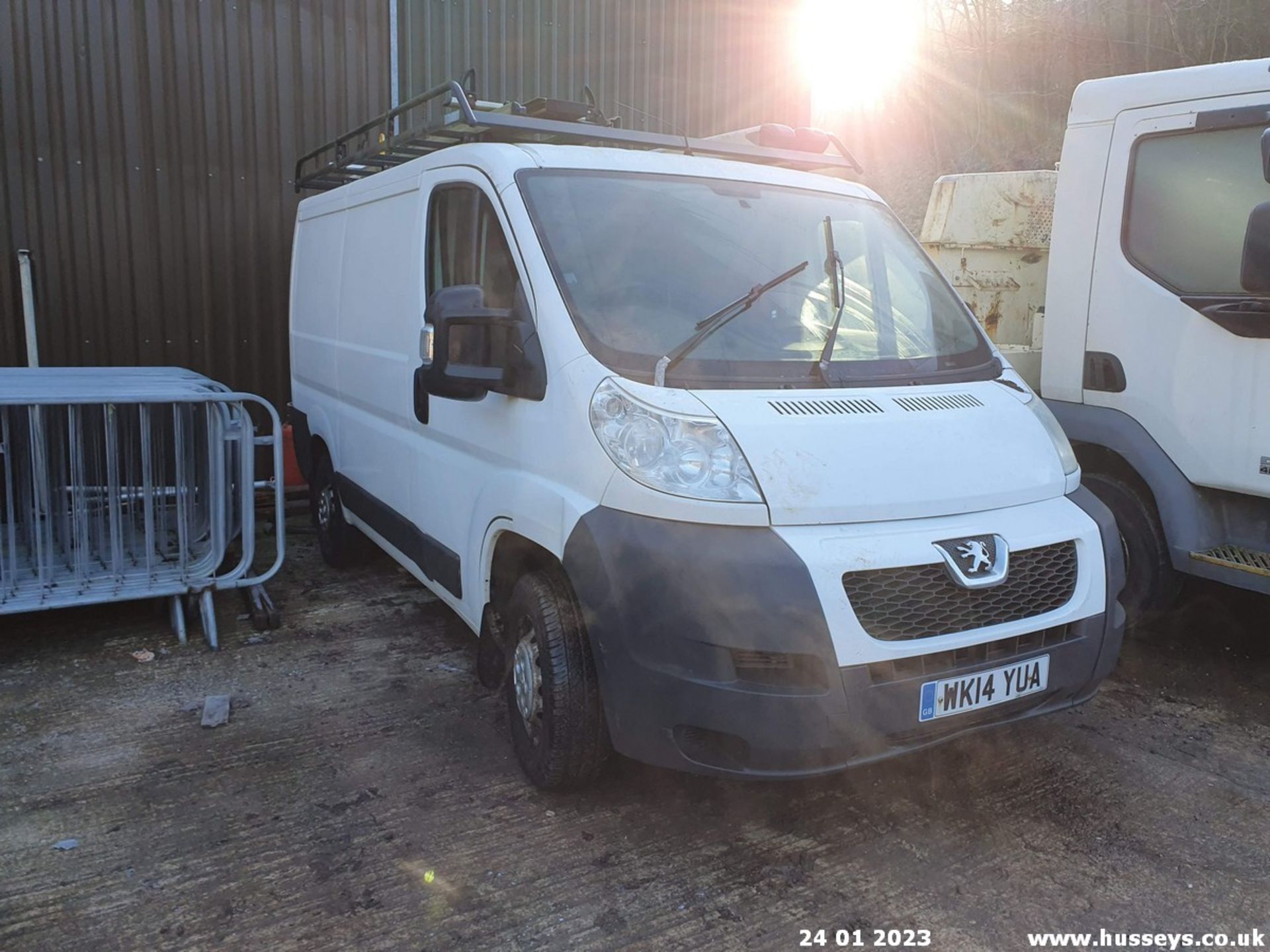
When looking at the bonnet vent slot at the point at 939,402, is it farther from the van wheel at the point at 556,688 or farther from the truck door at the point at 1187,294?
the truck door at the point at 1187,294

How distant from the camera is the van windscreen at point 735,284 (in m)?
3.16

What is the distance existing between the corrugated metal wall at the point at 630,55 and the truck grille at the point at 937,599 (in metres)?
6.90

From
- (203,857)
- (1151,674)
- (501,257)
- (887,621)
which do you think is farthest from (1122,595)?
(203,857)

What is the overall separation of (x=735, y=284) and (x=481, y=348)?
35.7 inches

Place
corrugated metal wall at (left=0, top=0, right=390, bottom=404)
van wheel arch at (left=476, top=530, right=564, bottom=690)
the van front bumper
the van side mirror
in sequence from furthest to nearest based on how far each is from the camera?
corrugated metal wall at (left=0, top=0, right=390, bottom=404) < van wheel arch at (left=476, top=530, right=564, bottom=690) < the van side mirror < the van front bumper

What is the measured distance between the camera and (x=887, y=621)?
2717 mm

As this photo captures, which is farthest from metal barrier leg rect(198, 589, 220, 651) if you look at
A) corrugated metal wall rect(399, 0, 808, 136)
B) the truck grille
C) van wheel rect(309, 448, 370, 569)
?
corrugated metal wall rect(399, 0, 808, 136)

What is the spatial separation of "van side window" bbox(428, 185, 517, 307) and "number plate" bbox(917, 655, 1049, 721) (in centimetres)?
189

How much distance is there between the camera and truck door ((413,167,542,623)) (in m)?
3.43

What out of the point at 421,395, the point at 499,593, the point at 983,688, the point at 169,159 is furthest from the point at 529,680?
the point at 169,159

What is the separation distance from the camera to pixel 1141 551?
4473mm

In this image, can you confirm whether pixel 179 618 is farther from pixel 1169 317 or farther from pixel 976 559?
pixel 1169 317

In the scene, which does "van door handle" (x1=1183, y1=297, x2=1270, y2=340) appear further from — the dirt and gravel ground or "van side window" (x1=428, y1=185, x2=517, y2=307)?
"van side window" (x1=428, y1=185, x2=517, y2=307)

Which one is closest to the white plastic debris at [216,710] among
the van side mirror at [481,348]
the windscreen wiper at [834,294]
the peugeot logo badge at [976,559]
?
the van side mirror at [481,348]
